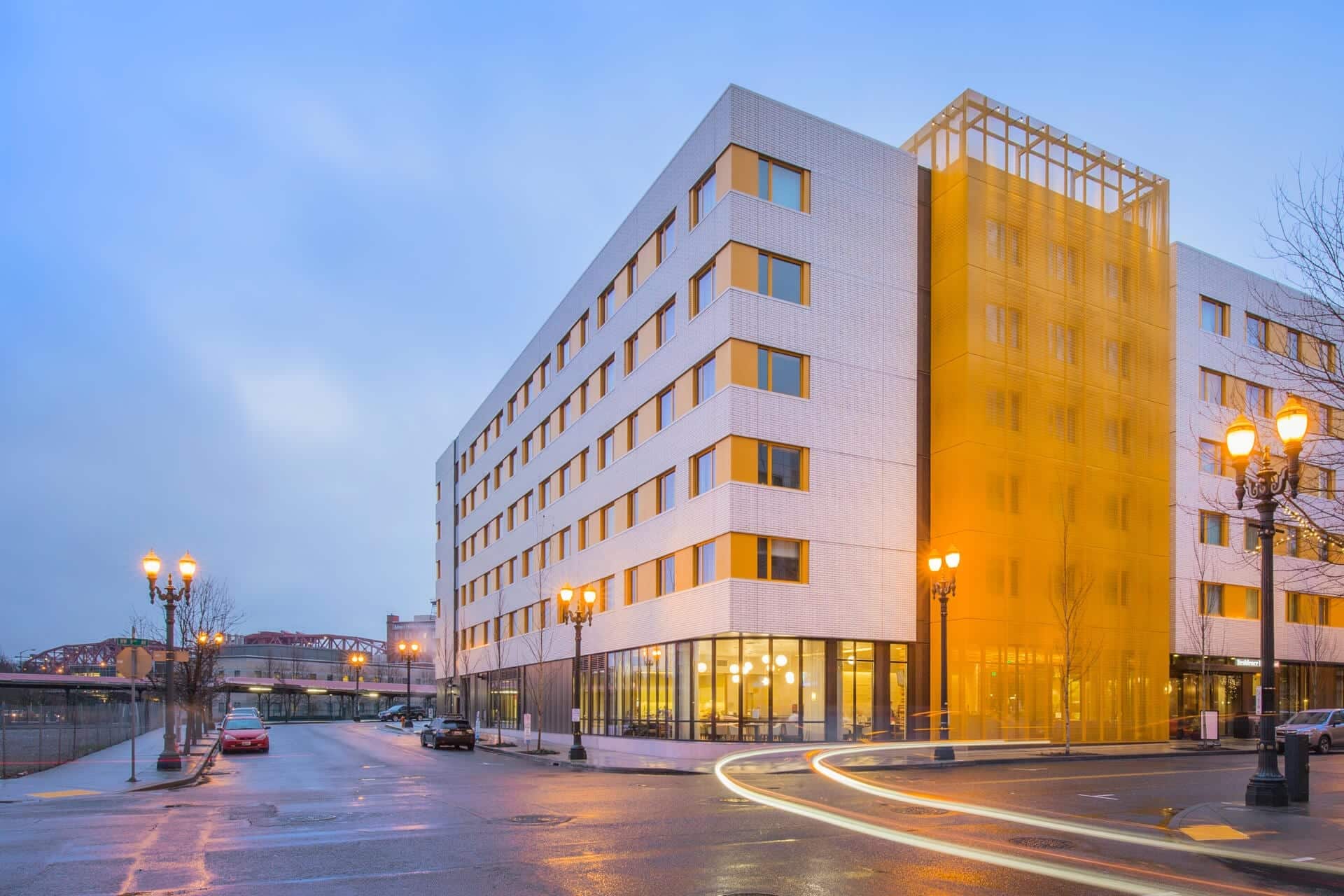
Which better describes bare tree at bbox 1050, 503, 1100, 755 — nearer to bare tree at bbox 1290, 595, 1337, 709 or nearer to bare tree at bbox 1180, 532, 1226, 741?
bare tree at bbox 1180, 532, 1226, 741

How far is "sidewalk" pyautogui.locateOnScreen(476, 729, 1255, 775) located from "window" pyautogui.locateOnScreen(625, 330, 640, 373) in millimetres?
15978

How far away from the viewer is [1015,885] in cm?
1064

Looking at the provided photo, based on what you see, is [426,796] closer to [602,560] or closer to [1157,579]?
[602,560]

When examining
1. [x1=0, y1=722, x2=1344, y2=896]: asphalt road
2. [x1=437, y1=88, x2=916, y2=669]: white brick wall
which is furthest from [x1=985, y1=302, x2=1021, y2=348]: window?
[x1=0, y1=722, x2=1344, y2=896]: asphalt road

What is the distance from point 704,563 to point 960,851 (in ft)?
80.2

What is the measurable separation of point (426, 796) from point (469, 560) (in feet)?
192

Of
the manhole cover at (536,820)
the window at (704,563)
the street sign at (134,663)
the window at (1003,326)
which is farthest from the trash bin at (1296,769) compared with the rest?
the window at (1003,326)

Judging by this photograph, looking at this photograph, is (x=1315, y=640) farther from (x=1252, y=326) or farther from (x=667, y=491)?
(x=667, y=491)

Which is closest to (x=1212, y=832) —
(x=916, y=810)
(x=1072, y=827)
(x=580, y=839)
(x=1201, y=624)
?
(x=1072, y=827)

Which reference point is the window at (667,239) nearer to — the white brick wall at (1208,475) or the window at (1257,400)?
the white brick wall at (1208,475)

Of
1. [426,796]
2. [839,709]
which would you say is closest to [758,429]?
[839,709]

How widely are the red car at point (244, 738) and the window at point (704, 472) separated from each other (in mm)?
19496

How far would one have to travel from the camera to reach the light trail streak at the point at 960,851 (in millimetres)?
10523

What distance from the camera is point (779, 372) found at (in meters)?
36.7
